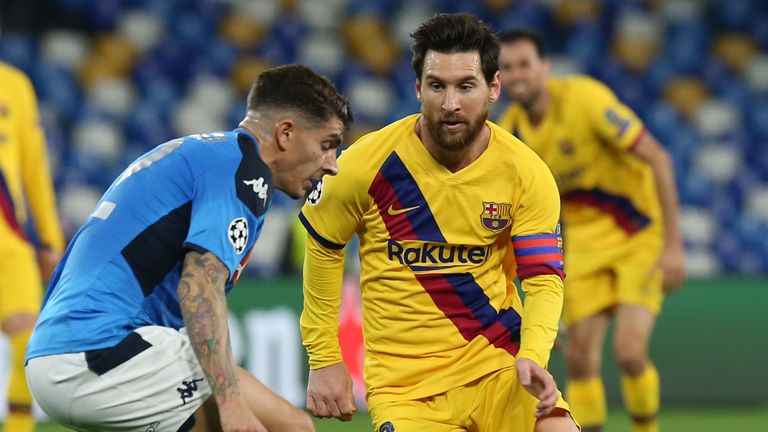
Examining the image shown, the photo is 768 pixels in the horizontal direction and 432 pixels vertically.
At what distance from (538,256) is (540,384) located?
1.83 feet

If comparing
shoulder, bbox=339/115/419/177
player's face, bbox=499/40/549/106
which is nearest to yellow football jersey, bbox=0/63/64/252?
player's face, bbox=499/40/549/106

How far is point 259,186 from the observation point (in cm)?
382

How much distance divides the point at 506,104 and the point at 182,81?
11.6ft

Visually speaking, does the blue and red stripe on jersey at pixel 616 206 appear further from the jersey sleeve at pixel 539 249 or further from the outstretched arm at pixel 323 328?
the outstretched arm at pixel 323 328

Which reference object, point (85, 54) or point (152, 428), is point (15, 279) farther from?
point (85, 54)

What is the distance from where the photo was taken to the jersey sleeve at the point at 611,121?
6.93m

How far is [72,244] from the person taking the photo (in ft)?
12.8

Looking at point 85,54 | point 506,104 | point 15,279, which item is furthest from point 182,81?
point 15,279

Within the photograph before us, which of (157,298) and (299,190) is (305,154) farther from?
(157,298)

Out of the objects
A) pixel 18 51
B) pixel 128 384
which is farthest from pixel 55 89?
pixel 128 384

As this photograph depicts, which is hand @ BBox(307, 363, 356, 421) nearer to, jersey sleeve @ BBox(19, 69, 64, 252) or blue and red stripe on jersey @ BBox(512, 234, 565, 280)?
blue and red stripe on jersey @ BBox(512, 234, 565, 280)

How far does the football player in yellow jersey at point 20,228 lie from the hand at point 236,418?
10.9ft

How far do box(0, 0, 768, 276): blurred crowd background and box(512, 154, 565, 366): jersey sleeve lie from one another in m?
8.51

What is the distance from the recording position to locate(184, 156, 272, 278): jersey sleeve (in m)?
3.66
